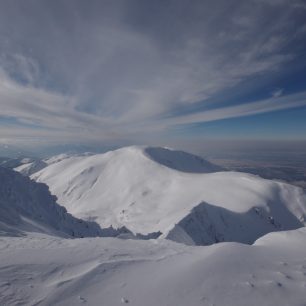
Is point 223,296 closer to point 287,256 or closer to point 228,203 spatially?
point 287,256

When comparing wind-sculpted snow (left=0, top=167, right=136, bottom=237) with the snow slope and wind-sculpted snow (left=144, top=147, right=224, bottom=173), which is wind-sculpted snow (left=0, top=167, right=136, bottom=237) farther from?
wind-sculpted snow (left=144, top=147, right=224, bottom=173)

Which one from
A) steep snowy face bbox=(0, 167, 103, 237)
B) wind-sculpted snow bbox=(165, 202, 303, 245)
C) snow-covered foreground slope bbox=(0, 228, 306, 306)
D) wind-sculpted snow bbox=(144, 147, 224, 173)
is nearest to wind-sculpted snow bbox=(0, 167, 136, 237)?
steep snowy face bbox=(0, 167, 103, 237)

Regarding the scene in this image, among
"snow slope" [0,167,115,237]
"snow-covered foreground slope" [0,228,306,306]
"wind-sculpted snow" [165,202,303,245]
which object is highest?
"snow-covered foreground slope" [0,228,306,306]

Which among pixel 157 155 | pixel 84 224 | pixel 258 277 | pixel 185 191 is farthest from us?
pixel 157 155

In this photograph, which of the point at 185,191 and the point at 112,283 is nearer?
the point at 112,283

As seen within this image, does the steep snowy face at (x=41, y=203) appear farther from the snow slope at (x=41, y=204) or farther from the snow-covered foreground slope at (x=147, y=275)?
the snow-covered foreground slope at (x=147, y=275)

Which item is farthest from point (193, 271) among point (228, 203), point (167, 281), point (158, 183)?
point (158, 183)
